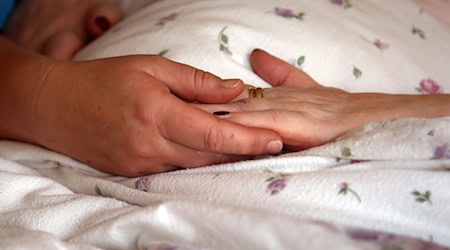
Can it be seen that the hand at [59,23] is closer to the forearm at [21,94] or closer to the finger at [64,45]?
the finger at [64,45]

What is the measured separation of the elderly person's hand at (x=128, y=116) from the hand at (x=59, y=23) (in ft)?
1.29

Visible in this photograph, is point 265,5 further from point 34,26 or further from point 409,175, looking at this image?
point 34,26

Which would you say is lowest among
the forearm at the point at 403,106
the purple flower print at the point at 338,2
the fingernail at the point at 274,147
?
the fingernail at the point at 274,147

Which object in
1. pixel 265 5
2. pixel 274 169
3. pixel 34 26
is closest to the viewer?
pixel 274 169

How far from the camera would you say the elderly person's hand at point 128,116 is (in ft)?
2.15

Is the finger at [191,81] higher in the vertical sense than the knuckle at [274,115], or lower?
lower

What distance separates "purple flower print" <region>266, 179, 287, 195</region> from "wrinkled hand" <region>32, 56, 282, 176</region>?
0.26 ft

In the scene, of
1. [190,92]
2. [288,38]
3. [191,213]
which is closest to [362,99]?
[288,38]

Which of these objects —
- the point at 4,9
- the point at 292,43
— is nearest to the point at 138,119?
the point at 292,43

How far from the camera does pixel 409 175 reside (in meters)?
0.58

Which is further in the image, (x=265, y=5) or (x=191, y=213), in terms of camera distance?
(x=265, y=5)

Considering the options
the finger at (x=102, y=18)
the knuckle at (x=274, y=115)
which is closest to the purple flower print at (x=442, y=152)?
the knuckle at (x=274, y=115)

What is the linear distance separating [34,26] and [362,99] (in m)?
0.88

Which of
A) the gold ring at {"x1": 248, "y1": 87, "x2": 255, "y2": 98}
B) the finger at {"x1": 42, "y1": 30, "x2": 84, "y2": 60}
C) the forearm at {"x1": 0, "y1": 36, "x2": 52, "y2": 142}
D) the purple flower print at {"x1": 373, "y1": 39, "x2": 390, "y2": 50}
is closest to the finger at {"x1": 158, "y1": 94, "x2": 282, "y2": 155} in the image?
the gold ring at {"x1": 248, "y1": 87, "x2": 255, "y2": 98}
